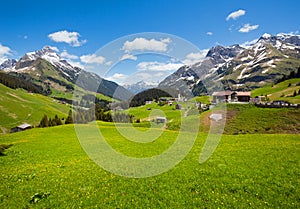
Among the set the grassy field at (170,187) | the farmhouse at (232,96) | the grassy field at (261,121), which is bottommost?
the grassy field at (261,121)

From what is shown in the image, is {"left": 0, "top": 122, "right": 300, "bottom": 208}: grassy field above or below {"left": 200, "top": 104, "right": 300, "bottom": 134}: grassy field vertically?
above

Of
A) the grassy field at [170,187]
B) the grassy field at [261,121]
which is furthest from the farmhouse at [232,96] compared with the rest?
the grassy field at [170,187]

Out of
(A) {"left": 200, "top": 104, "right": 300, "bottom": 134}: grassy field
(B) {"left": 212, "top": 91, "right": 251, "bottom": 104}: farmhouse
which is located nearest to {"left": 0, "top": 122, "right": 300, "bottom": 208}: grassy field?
(A) {"left": 200, "top": 104, "right": 300, "bottom": 134}: grassy field

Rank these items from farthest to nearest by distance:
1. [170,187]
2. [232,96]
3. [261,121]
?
[232,96], [261,121], [170,187]

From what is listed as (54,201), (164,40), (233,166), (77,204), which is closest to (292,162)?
(233,166)

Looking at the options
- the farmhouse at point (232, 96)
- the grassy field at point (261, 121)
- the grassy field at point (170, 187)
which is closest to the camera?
the grassy field at point (170, 187)

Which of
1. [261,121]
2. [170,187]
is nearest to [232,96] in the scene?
[261,121]

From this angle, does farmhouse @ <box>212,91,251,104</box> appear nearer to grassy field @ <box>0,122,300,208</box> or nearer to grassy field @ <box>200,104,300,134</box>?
grassy field @ <box>200,104,300,134</box>

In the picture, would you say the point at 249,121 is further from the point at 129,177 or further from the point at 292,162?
the point at 129,177

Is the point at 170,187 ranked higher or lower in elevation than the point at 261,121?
higher

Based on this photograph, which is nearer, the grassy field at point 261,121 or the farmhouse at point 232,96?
the grassy field at point 261,121

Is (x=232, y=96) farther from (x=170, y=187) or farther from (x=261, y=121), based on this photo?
(x=170, y=187)

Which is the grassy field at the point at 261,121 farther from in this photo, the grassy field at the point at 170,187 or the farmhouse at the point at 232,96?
the grassy field at the point at 170,187

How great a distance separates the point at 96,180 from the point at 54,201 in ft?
12.6
